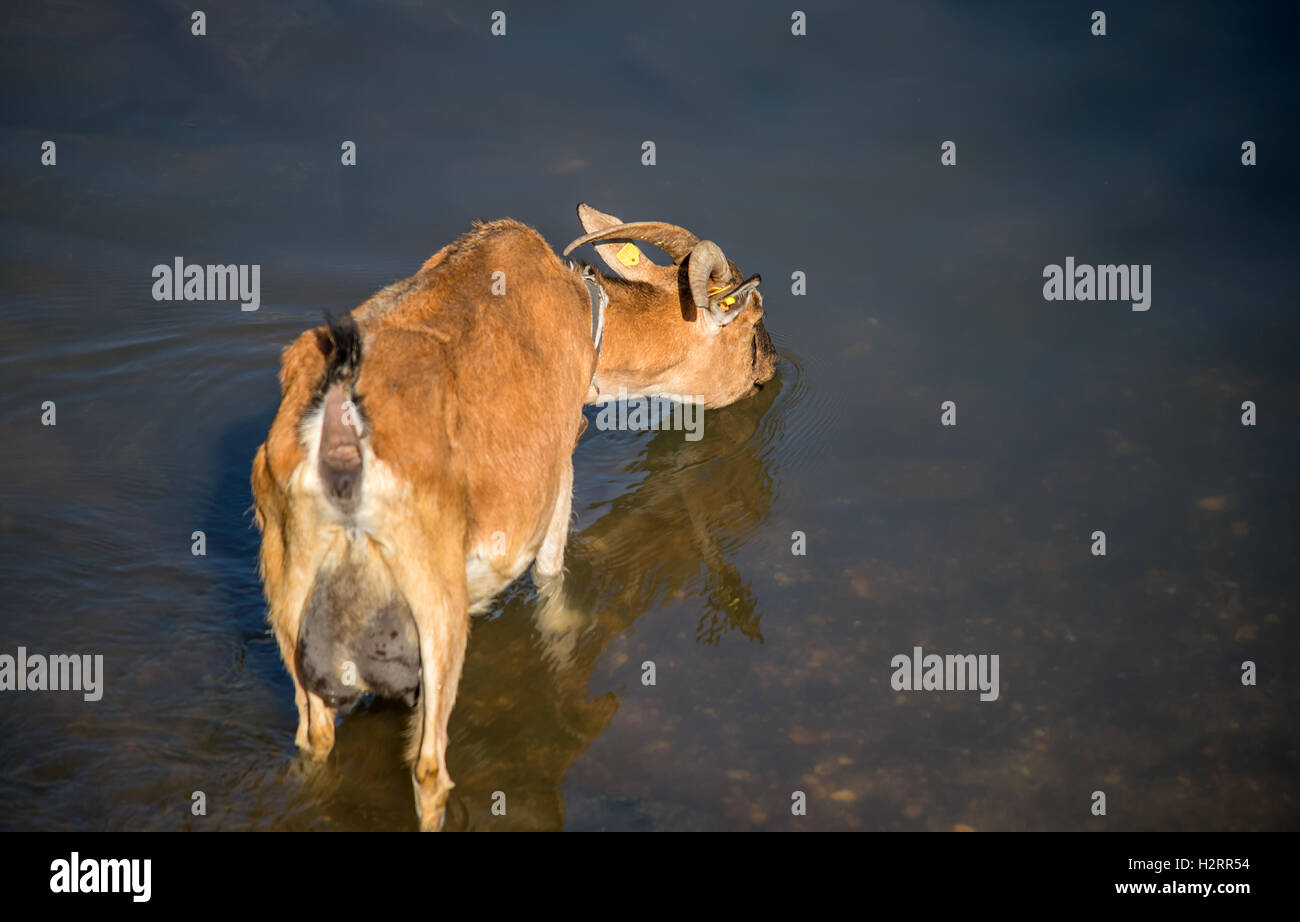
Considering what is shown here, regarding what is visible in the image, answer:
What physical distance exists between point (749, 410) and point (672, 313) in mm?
1839

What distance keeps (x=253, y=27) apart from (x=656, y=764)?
465 inches

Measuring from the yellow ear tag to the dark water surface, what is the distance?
1.70 meters

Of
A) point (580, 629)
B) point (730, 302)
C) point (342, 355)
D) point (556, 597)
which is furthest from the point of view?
point (730, 302)

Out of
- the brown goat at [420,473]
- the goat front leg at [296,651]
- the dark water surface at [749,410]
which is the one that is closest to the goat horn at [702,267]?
the brown goat at [420,473]

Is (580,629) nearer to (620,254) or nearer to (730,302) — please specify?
(730,302)

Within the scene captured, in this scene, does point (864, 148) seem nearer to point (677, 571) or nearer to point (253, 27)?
point (677, 571)

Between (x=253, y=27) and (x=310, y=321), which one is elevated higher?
(x=253, y=27)

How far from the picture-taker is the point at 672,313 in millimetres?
8531

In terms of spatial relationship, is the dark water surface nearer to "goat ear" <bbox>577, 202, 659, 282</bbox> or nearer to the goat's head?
the goat's head

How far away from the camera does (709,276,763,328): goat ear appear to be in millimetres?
8273

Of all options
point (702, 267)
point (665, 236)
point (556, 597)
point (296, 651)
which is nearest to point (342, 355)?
point (296, 651)

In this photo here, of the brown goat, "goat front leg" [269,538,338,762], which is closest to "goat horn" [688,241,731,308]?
the brown goat
